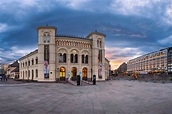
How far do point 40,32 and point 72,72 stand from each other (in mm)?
15085

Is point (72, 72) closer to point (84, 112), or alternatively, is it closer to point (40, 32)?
point (40, 32)

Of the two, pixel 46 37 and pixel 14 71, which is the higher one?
pixel 46 37

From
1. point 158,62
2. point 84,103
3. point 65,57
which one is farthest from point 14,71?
point 158,62

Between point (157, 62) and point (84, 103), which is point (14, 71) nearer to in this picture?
point (84, 103)

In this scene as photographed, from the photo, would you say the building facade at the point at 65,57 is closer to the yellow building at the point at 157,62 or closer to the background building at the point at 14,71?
the background building at the point at 14,71

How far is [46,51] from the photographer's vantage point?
42969mm

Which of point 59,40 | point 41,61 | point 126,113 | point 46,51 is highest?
point 59,40

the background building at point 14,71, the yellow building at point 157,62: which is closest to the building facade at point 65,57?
the background building at point 14,71

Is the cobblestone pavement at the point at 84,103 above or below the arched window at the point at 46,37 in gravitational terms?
below

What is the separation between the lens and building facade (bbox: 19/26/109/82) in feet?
140

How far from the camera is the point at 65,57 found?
4566 centimetres

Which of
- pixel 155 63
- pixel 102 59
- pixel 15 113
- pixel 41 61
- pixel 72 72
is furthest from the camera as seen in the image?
pixel 155 63

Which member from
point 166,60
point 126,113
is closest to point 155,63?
point 166,60

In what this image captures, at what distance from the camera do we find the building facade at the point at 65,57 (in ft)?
140
